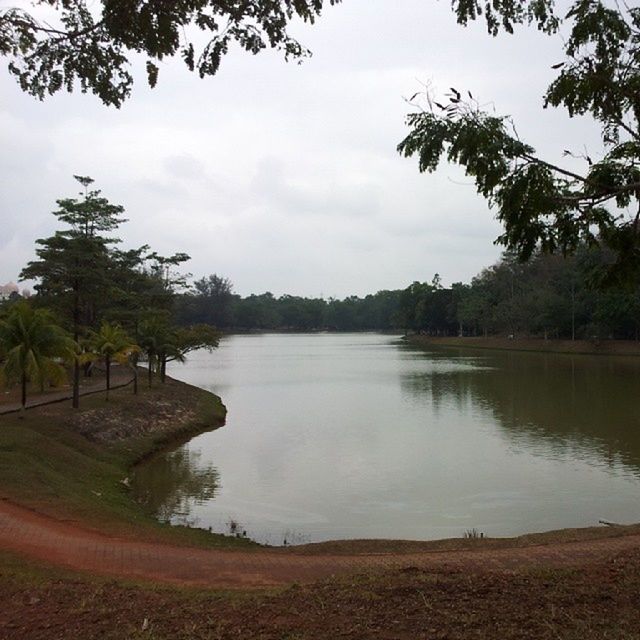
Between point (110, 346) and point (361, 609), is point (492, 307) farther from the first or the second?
point (361, 609)

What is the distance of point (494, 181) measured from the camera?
523 cm

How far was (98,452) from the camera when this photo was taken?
18859 mm

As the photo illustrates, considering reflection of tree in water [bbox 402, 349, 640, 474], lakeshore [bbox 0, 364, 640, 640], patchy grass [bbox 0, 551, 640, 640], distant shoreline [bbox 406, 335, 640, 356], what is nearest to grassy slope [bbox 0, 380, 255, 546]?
lakeshore [bbox 0, 364, 640, 640]

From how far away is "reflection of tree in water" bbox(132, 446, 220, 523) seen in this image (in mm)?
14539

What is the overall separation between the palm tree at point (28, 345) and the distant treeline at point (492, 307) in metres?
15.3

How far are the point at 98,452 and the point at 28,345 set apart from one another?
375 cm

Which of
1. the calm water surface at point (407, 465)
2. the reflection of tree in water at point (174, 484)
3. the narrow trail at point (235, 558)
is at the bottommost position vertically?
the reflection of tree in water at point (174, 484)

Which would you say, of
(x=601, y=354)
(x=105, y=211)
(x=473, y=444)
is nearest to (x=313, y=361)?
(x=601, y=354)

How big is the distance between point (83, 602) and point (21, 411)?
16079mm

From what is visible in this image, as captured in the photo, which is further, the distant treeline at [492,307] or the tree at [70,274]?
the distant treeline at [492,307]

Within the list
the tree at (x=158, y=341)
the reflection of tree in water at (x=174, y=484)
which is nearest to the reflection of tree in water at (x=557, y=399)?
the reflection of tree in water at (x=174, y=484)

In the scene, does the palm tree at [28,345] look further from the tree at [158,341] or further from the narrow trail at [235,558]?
the tree at [158,341]

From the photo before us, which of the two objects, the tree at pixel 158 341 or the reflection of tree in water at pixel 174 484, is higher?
the tree at pixel 158 341

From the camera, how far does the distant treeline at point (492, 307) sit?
6656cm
